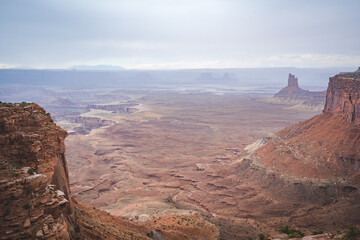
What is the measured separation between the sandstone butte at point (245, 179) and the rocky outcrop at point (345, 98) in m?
0.13

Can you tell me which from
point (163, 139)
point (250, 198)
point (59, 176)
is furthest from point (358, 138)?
point (163, 139)

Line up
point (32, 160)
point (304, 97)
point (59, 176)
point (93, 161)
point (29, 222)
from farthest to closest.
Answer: point (304, 97), point (93, 161), point (59, 176), point (32, 160), point (29, 222)

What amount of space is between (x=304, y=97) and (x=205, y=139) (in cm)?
9609

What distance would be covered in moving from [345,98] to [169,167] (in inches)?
1241

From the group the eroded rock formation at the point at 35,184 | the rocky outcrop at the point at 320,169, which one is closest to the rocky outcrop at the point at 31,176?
the eroded rock formation at the point at 35,184

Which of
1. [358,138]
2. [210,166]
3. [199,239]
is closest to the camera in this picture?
[199,239]

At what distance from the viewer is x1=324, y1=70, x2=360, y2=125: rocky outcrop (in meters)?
32.7

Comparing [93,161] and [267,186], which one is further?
[93,161]

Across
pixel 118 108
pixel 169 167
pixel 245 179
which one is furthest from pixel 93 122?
pixel 245 179

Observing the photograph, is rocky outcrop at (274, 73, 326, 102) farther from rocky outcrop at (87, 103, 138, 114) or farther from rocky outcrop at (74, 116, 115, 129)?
rocky outcrop at (74, 116, 115, 129)

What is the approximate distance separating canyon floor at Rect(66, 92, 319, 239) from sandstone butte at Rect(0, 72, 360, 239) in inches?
111

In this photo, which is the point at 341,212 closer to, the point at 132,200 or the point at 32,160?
the point at 132,200

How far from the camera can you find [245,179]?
3756 centimetres

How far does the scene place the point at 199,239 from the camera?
843 inches
